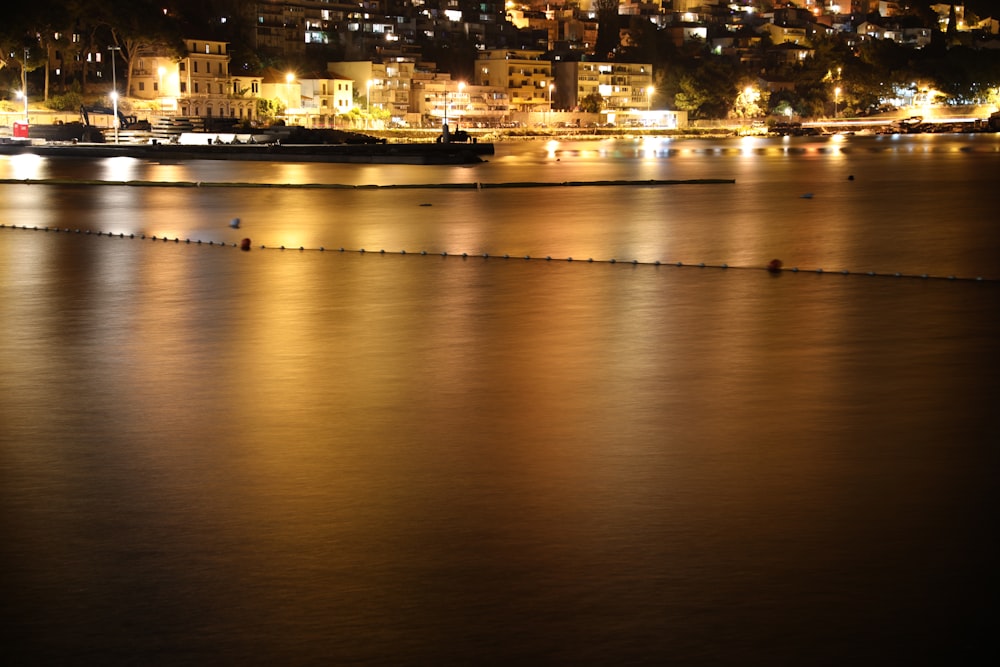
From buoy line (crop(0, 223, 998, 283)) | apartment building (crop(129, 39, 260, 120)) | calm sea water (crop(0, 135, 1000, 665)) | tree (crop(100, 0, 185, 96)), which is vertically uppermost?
tree (crop(100, 0, 185, 96))

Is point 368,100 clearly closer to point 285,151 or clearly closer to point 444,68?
point 444,68

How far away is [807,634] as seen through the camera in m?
3.22

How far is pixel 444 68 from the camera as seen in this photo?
5005 inches

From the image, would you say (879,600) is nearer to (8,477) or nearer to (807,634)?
(807,634)

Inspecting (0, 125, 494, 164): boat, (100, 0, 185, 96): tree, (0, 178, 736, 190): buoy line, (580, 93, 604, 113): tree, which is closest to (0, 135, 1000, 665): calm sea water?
(0, 178, 736, 190): buoy line

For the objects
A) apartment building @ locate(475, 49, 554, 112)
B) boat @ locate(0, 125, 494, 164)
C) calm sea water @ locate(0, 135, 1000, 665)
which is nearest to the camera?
calm sea water @ locate(0, 135, 1000, 665)

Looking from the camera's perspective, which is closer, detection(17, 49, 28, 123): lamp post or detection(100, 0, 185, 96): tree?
detection(17, 49, 28, 123): lamp post

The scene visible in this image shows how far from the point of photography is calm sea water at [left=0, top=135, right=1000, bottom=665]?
10.8 feet

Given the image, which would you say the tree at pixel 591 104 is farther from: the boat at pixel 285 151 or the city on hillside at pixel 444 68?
the boat at pixel 285 151

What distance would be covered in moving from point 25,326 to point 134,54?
78632 millimetres

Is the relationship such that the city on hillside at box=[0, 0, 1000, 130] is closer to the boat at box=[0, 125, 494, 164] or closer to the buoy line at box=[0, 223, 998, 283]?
the boat at box=[0, 125, 494, 164]

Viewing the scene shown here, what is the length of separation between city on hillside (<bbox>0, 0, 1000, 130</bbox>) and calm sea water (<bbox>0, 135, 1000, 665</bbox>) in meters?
61.0

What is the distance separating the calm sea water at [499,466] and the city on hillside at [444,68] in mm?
60982

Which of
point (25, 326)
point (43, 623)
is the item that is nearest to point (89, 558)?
point (43, 623)
